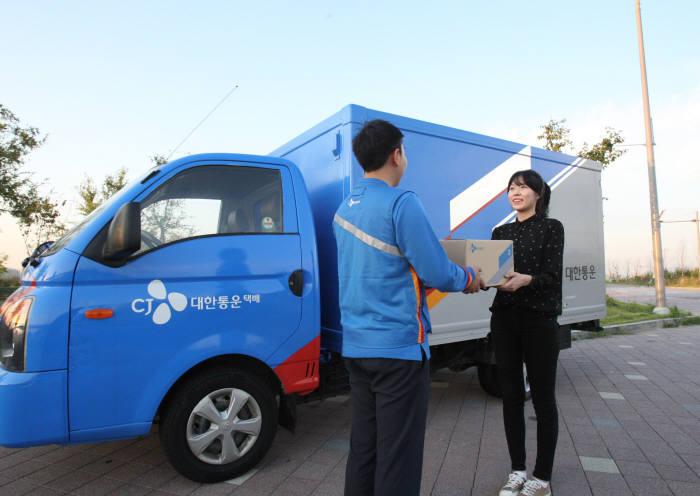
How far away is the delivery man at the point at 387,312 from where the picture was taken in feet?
5.43

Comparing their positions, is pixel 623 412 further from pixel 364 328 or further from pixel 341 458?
pixel 364 328

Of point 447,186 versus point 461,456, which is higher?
point 447,186

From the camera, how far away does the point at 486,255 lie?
2178 millimetres

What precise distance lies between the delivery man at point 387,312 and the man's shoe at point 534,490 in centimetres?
122

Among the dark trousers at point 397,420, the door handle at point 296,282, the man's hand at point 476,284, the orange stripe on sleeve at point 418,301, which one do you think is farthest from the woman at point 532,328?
the door handle at point 296,282

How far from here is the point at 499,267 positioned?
224 cm

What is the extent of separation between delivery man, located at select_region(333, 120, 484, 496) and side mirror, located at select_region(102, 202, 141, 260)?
49.4 inches

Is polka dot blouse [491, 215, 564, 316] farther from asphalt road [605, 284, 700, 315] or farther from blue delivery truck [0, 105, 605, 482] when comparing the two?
asphalt road [605, 284, 700, 315]

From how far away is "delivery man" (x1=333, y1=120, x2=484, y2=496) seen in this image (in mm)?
1655

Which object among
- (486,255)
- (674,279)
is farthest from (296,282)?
(674,279)

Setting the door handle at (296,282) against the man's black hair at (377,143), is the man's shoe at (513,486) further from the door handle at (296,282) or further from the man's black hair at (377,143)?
the man's black hair at (377,143)

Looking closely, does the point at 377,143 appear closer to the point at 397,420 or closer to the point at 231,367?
the point at 397,420

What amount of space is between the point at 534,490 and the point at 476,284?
4.68 ft

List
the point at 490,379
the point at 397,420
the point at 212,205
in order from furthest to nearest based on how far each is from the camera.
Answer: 1. the point at 490,379
2. the point at 212,205
3. the point at 397,420
